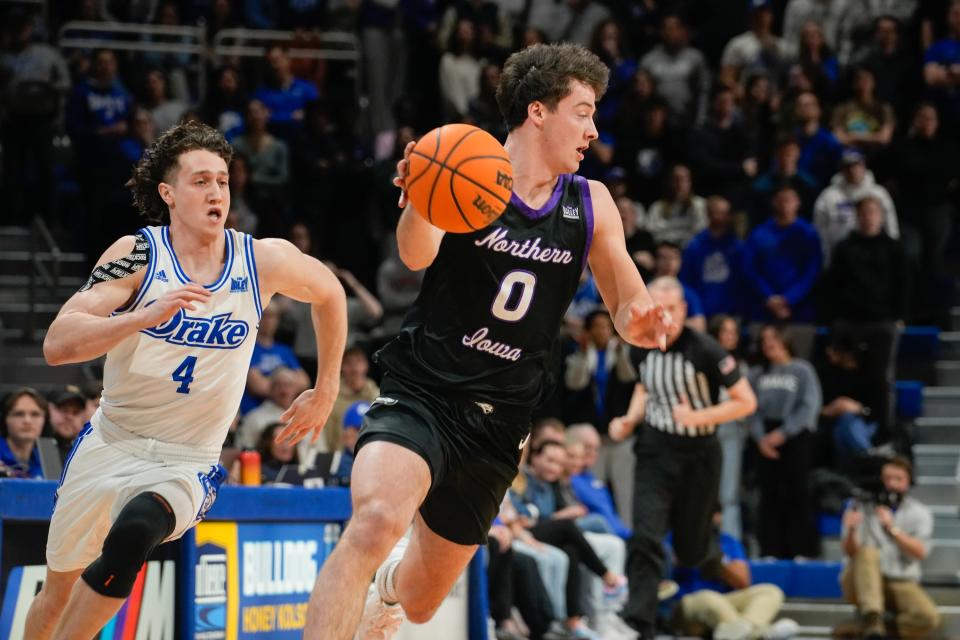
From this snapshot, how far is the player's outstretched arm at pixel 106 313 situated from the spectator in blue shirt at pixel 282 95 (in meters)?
10.2

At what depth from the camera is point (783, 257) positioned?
572 inches

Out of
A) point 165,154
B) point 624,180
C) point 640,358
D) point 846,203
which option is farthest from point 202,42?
point 165,154

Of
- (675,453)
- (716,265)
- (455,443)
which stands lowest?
(675,453)

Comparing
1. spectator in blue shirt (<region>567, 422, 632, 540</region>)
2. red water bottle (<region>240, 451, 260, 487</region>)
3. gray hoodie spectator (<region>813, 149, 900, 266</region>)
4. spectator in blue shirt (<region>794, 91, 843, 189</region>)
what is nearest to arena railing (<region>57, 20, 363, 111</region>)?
spectator in blue shirt (<region>794, 91, 843, 189</region>)

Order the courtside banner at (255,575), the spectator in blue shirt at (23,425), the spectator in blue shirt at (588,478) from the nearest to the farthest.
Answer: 1. the courtside banner at (255,575)
2. the spectator in blue shirt at (23,425)
3. the spectator in blue shirt at (588,478)

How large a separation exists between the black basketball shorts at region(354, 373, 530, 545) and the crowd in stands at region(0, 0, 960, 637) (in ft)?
18.4

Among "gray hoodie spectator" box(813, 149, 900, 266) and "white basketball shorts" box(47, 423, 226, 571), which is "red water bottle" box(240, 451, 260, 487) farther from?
"gray hoodie spectator" box(813, 149, 900, 266)

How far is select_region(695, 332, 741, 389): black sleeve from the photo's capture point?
9.80 metres

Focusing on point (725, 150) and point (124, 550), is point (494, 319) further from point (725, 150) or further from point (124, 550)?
point (725, 150)

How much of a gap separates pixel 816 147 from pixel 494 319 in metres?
10.9

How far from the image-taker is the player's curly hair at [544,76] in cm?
555

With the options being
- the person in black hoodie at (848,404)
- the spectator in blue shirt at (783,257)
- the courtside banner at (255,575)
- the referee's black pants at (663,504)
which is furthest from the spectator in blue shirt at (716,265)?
the courtside banner at (255,575)

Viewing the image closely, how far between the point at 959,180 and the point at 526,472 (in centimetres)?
653

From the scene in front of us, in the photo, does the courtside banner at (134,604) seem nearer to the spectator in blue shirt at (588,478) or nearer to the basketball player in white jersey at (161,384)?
the basketball player in white jersey at (161,384)
